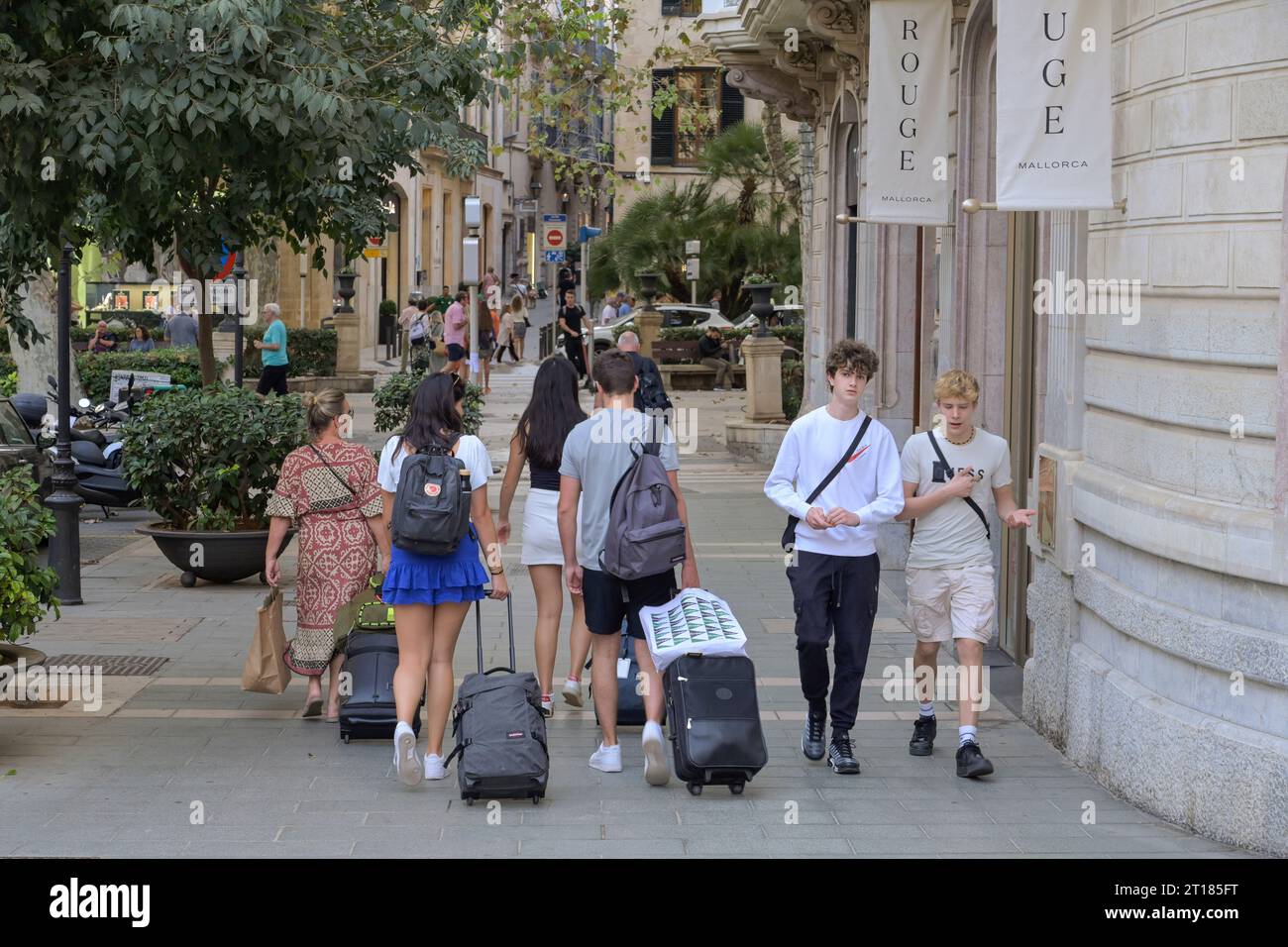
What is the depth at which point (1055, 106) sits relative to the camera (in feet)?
25.5

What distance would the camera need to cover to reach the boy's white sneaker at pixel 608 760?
7.66m

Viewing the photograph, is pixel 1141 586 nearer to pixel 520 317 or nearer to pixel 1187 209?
pixel 1187 209

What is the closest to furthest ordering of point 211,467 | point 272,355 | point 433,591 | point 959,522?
point 433,591 → point 959,522 → point 211,467 → point 272,355

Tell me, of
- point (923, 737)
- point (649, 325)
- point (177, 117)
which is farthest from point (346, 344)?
point (923, 737)

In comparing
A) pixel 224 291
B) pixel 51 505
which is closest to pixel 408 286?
pixel 224 291

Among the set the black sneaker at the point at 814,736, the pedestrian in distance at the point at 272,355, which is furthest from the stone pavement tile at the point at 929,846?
the pedestrian in distance at the point at 272,355

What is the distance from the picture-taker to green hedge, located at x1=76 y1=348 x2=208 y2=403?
83.8ft

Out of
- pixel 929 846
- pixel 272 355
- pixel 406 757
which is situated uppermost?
pixel 272 355

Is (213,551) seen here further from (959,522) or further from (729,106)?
(729,106)

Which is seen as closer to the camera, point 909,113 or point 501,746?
point 501,746

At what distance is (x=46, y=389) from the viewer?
895 inches

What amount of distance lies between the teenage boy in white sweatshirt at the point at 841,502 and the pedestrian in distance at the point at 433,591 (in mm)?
1315

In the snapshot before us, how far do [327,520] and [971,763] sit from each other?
3.32 metres

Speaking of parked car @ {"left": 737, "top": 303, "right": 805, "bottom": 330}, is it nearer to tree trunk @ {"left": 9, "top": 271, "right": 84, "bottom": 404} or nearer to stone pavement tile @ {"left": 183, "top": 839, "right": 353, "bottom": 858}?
tree trunk @ {"left": 9, "top": 271, "right": 84, "bottom": 404}
